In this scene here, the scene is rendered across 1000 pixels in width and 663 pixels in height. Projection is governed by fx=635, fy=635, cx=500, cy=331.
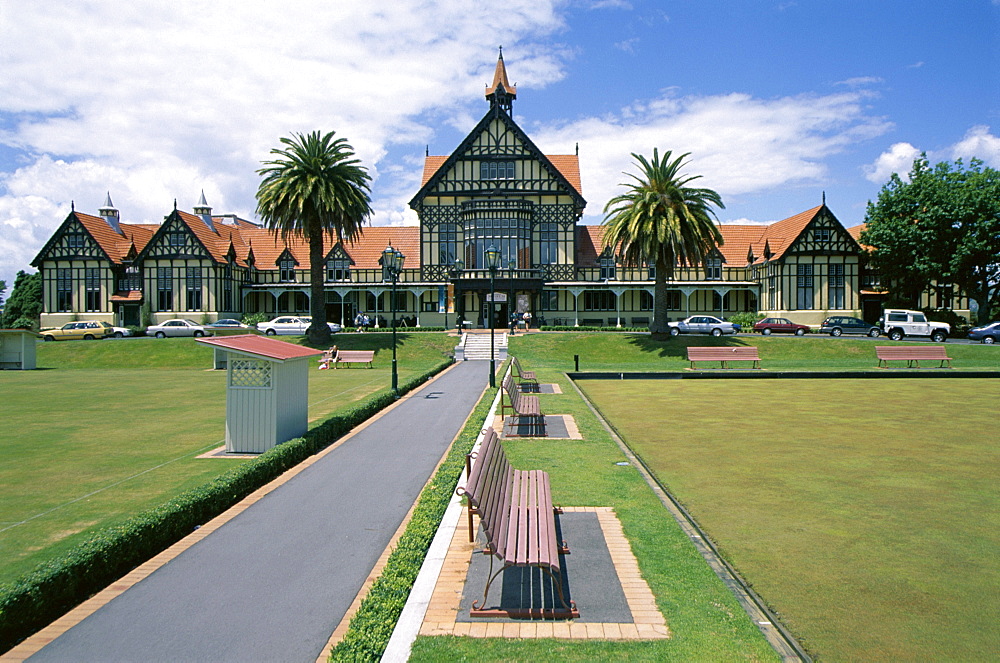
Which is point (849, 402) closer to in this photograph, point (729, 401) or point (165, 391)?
point (729, 401)

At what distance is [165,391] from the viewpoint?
74.6ft

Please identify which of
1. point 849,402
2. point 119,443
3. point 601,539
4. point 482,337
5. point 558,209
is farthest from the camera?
point 558,209

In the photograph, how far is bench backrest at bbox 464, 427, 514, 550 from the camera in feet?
17.7

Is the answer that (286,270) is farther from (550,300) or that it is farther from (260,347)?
(260,347)

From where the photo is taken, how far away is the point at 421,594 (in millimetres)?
5746

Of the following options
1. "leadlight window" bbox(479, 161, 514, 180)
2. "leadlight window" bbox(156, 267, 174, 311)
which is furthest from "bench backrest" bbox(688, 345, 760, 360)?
"leadlight window" bbox(156, 267, 174, 311)

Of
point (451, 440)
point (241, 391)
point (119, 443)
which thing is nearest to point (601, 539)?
point (451, 440)

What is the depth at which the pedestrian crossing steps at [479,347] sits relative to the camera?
1516 inches

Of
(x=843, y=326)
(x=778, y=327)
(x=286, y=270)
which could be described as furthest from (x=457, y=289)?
(x=843, y=326)

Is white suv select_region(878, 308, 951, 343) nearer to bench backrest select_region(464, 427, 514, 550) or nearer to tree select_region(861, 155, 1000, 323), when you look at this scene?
tree select_region(861, 155, 1000, 323)

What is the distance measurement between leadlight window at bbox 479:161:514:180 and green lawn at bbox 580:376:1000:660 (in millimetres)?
35717

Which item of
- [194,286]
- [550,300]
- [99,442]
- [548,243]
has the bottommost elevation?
[99,442]

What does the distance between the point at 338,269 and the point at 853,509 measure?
5053 centimetres

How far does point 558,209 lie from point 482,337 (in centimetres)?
1432
